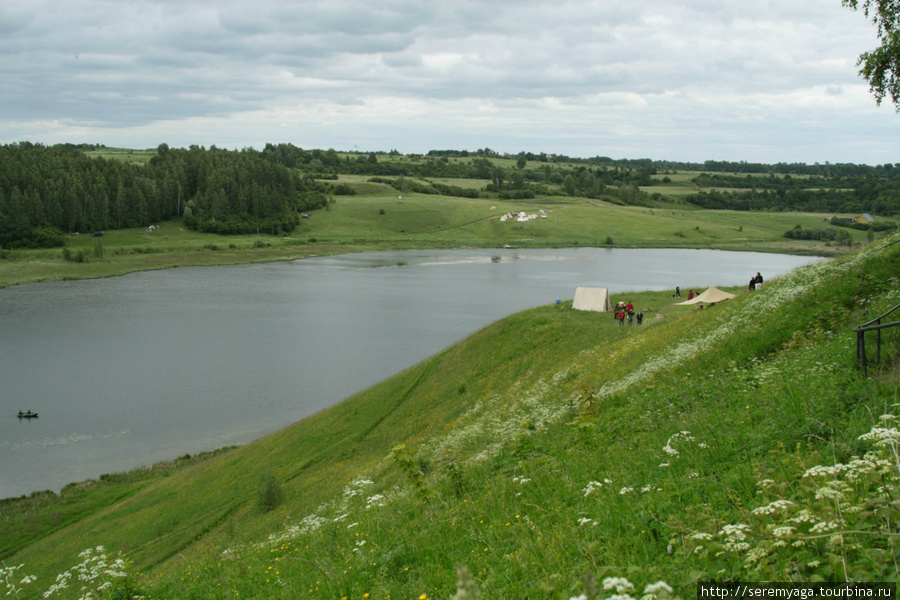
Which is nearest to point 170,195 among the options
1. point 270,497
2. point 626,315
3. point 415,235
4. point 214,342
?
point 415,235

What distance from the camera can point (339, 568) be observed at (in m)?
7.52

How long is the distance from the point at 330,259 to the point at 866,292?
4255 inches

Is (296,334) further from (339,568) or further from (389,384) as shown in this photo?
(339,568)

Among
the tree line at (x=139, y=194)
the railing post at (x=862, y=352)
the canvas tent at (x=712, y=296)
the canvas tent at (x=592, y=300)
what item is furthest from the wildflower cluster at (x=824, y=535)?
the tree line at (x=139, y=194)

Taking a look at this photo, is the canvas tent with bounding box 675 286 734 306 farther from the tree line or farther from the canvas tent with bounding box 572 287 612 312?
the tree line

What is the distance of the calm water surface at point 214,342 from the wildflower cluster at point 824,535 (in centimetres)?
3105

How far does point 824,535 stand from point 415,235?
14468cm

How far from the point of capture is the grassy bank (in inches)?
4060

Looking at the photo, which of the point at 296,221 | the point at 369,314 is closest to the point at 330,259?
the point at 296,221

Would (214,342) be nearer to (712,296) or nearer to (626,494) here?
(712,296)

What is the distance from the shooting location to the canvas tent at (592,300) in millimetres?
35062

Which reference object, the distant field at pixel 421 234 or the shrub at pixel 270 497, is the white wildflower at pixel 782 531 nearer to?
the shrub at pixel 270 497

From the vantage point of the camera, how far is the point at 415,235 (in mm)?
147000

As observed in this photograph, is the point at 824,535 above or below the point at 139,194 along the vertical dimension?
below
